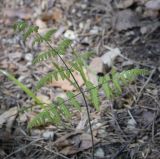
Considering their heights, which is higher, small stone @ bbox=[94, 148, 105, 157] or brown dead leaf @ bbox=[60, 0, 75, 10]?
brown dead leaf @ bbox=[60, 0, 75, 10]

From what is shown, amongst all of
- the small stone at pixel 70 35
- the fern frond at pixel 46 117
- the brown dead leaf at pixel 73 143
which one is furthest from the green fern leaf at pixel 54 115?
the small stone at pixel 70 35

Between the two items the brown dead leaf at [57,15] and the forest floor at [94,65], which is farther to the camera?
the brown dead leaf at [57,15]

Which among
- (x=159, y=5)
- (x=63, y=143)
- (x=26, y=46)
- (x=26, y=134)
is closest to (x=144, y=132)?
(x=63, y=143)

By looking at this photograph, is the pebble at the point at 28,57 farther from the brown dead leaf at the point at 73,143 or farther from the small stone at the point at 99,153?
the small stone at the point at 99,153

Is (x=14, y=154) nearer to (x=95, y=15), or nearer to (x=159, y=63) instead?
(x=159, y=63)

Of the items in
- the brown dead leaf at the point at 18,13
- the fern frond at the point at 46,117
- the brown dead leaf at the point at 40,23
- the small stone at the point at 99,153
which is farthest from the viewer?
the brown dead leaf at the point at 18,13

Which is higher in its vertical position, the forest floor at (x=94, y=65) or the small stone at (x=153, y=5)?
the small stone at (x=153, y=5)

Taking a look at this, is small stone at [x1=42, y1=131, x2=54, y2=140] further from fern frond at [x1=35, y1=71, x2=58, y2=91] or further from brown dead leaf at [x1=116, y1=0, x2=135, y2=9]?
brown dead leaf at [x1=116, y1=0, x2=135, y2=9]

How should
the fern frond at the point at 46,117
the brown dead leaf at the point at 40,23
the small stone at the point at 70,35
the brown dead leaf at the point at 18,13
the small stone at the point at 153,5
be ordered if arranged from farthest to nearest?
the brown dead leaf at the point at 18,13
the brown dead leaf at the point at 40,23
the small stone at the point at 70,35
the small stone at the point at 153,5
the fern frond at the point at 46,117

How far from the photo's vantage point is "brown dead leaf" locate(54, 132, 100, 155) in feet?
6.55

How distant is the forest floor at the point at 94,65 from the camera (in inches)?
78.7

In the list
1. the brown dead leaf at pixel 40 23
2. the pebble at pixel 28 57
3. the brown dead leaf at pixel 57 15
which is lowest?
the pebble at pixel 28 57

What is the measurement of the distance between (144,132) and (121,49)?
76 cm

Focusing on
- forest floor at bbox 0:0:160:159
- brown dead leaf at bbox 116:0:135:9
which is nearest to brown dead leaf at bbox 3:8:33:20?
forest floor at bbox 0:0:160:159
